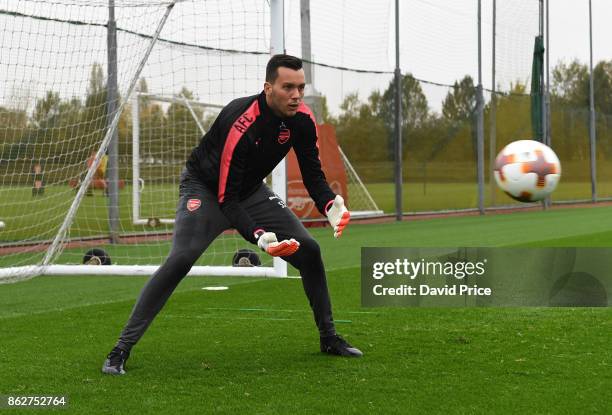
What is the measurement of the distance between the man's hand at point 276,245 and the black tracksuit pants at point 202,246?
64 centimetres

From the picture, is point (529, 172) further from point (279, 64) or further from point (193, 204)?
point (193, 204)

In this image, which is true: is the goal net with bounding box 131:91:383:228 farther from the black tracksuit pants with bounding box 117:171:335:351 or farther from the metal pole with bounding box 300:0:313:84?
the black tracksuit pants with bounding box 117:171:335:351

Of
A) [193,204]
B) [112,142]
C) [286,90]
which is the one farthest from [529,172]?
[112,142]

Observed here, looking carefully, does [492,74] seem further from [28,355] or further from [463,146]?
[28,355]

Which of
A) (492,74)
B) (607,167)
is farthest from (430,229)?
(607,167)

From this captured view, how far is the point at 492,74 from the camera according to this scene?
1027 inches

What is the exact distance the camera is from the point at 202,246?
5316 mm

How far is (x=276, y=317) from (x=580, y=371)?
2736 millimetres

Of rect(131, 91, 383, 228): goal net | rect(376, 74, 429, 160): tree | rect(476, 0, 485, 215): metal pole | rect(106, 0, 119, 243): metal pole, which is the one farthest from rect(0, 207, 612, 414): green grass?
rect(476, 0, 485, 215): metal pole

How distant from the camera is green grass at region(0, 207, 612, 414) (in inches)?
176

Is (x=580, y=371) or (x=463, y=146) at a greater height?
(x=463, y=146)

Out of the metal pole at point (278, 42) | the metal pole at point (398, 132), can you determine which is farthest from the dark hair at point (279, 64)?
the metal pole at point (398, 132)

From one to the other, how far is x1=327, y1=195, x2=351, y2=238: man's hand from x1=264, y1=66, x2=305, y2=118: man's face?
2.05 feet

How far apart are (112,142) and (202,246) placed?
843cm
